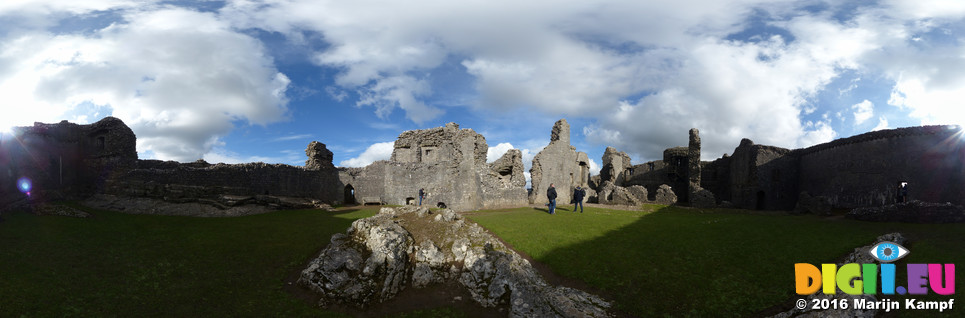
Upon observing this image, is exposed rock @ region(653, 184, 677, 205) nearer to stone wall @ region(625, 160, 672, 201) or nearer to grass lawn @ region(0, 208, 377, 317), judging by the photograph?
stone wall @ region(625, 160, 672, 201)

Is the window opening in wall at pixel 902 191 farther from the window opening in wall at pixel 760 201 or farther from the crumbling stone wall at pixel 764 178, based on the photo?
the window opening in wall at pixel 760 201

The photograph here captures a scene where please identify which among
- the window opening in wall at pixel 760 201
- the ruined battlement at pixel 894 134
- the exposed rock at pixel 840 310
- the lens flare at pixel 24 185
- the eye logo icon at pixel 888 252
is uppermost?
the ruined battlement at pixel 894 134

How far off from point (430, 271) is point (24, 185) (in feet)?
86.0

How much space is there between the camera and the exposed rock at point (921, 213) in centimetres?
1661

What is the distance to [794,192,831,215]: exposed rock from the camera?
24.3 m

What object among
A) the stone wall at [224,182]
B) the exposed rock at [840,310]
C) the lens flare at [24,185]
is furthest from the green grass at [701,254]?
the lens flare at [24,185]

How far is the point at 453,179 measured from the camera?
91.2 ft

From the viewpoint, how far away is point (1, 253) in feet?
34.5

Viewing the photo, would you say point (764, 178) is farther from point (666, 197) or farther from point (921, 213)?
point (921, 213)

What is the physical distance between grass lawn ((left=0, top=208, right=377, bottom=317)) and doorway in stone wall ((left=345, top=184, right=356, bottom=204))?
59.0 ft

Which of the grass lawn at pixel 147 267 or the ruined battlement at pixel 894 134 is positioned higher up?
the ruined battlement at pixel 894 134

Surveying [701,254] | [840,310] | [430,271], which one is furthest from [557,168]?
[840,310]

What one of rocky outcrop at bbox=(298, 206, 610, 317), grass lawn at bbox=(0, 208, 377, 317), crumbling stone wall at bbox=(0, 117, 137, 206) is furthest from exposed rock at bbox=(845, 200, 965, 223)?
crumbling stone wall at bbox=(0, 117, 137, 206)

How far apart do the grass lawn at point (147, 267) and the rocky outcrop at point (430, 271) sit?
104cm
